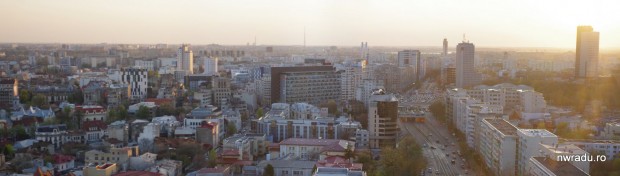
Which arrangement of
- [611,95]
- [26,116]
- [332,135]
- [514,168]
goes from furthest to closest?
[611,95]
[26,116]
[332,135]
[514,168]

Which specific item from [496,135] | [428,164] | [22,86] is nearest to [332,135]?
[428,164]

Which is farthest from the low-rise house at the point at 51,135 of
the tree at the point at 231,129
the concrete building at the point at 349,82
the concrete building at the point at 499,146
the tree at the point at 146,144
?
the concrete building at the point at 349,82

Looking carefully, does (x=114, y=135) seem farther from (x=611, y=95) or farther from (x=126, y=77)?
(x=611, y=95)

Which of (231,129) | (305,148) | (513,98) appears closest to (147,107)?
(231,129)

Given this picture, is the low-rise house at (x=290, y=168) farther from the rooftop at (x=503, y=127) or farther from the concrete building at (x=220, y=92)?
the concrete building at (x=220, y=92)

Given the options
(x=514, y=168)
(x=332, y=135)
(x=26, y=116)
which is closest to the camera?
(x=514, y=168)

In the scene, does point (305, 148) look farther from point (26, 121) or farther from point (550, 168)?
point (26, 121)
